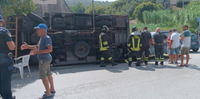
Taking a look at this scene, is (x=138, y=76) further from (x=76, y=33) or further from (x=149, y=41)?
(x=76, y=33)

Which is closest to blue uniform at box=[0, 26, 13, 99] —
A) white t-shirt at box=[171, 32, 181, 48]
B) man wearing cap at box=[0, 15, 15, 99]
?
man wearing cap at box=[0, 15, 15, 99]

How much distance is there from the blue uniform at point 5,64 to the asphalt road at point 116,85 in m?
0.89

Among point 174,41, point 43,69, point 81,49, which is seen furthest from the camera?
point 174,41

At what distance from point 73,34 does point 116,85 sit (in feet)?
11.8

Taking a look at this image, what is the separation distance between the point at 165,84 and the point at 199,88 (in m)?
0.90

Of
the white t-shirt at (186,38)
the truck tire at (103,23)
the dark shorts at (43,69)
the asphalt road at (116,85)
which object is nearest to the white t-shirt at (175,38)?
the white t-shirt at (186,38)

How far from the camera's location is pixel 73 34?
7656 millimetres

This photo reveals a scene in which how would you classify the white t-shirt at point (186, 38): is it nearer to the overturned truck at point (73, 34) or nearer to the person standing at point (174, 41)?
the person standing at point (174, 41)

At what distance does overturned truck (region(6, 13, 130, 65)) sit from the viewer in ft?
24.5

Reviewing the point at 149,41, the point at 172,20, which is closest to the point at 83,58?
the point at 149,41

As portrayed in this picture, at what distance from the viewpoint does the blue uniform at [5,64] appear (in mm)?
3377

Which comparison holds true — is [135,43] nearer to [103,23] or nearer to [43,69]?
[103,23]

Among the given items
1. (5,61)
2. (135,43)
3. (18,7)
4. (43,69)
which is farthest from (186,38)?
(18,7)

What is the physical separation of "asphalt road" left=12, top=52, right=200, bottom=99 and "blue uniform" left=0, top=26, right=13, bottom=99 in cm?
89
